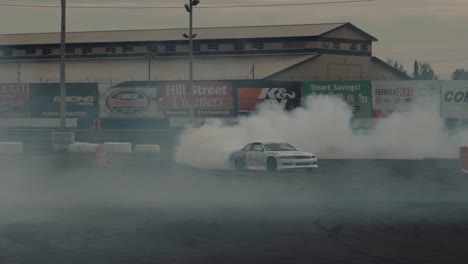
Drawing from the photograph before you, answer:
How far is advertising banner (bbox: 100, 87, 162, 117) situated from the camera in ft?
216

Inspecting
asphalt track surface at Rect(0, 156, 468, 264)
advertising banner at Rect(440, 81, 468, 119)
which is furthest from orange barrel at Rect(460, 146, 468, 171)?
advertising banner at Rect(440, 81, 468, 119)

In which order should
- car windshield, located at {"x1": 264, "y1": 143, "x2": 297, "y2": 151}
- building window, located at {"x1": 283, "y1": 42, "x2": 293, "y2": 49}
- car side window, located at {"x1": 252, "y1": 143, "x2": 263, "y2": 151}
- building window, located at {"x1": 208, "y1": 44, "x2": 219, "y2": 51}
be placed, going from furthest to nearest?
building window, located at {"x1": 208, "y1": 44, "x2": 219, "y2": 51}
building window, located at {"x1": 283, "y1": 42, "x2": 293, "y2": 49}
car side window, located at {"x1": 252, "y1": 143, "x2": 263, "y2": 151}
car windshield, located at {"x1": 264, "y1": 143, "x2": 297, "y2": 151}

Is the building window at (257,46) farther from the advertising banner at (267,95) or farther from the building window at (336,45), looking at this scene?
the advertising banner at (267,95)

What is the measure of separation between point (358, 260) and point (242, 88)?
52.8m

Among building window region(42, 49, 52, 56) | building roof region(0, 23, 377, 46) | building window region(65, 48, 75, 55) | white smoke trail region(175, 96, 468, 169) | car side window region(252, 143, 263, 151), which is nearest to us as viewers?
car side window region(252, 143, 263, 151)

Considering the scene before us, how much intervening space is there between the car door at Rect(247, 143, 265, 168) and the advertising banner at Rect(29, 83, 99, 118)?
37967mm

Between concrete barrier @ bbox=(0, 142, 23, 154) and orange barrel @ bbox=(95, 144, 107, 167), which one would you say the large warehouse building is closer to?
concrete barrier @ bbox=(0, 142, 23, 154)

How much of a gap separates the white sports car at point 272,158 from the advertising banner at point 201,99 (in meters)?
32.6

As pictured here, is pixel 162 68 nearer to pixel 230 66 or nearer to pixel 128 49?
pixel 230 66

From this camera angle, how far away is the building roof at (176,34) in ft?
317

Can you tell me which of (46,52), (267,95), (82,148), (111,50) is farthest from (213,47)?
(82,148)

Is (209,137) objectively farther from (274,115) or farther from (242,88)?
(242,88)

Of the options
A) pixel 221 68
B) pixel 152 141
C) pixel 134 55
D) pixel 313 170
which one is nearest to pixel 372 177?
pixel 313 170

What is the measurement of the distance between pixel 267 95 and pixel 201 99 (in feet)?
16.3
